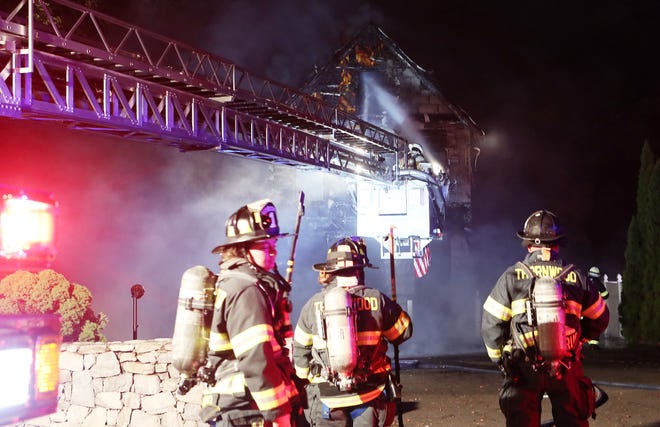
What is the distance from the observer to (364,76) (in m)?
23.9

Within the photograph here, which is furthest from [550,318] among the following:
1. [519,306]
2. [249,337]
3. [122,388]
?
[122,388]

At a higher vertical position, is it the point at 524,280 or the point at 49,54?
the point at 49,54

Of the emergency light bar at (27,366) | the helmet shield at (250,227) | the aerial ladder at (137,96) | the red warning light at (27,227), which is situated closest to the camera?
the emergency light bar at (27,366)

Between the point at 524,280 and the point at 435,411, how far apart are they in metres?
3.84

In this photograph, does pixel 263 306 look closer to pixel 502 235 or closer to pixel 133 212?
pixel 133 212

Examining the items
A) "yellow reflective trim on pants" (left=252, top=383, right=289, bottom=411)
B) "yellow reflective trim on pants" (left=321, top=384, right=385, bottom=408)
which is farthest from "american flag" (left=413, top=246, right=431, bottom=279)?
"yellow reflective trim on pants" (left=252, top=383, right=289, bottom=411)

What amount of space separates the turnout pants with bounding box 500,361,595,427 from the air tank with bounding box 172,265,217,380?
2.42 meters

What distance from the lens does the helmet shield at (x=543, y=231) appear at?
17.0 ft

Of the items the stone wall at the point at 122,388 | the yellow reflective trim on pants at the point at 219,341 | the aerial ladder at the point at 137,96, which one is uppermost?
the aerial ladder at the point at 137,96

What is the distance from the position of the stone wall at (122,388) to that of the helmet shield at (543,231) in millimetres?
3510

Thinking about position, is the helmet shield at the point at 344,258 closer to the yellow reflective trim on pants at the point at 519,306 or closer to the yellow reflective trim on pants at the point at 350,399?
the yellow reflective trim on pants at the point at 350,399

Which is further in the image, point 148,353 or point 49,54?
point 49,54

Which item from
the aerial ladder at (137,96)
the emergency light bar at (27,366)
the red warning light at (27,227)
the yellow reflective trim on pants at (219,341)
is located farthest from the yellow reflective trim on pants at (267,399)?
the aerial ladder at (137,96)

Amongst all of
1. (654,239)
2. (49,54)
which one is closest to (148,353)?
(49,54)
